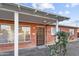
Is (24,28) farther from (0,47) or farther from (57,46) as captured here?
(57,46)

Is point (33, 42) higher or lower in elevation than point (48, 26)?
lower

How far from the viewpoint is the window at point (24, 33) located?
1040 cm

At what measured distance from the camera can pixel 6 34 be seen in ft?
31.2

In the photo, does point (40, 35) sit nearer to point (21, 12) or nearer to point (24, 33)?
point (24, 33)

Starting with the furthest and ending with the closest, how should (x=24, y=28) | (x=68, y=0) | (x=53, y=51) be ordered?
(x=24, y=28), (x=53, y=51), (x=68, y=0)

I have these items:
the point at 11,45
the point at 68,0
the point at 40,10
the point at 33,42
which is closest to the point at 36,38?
the point at 33,42

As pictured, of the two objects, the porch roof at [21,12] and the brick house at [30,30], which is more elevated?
the porch roof at [21,12]

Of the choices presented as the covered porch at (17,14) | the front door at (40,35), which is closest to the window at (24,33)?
the covered porch at (17,14)

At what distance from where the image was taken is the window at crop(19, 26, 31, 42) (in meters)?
10.4

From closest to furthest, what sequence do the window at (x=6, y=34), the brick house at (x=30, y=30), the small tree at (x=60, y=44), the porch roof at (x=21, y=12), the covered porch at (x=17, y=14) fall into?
the small tree at (x=60, y=44) → the porch roof at (x=21, y=12) → the covered porch at (x=17, y=14) → the brick house at (x=30, y=30) → the window at (x=6, y=34)

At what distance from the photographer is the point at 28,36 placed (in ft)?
35.8

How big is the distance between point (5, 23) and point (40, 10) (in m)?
3.40

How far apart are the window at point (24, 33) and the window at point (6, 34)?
0.84 metres

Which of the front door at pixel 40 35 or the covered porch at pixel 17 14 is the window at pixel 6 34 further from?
the front door at pixel 40 35
